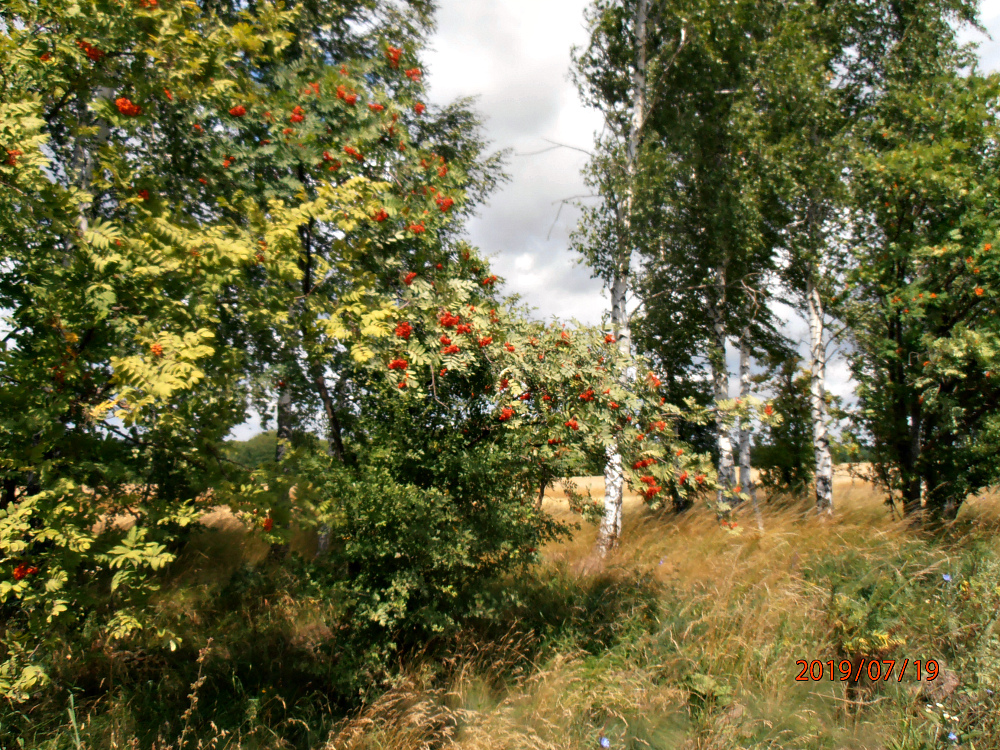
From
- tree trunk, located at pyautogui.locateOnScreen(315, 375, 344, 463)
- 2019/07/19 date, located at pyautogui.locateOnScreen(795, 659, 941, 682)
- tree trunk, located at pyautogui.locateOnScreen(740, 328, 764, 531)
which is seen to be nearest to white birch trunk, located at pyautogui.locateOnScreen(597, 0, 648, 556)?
tree trunk, located at pyautogui.locateOnScreen(740, 328, 764, 531)

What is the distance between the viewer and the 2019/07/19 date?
3859 millimetres

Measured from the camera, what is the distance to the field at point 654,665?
3375mm

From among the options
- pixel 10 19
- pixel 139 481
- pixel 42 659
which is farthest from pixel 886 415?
pixel 10 19

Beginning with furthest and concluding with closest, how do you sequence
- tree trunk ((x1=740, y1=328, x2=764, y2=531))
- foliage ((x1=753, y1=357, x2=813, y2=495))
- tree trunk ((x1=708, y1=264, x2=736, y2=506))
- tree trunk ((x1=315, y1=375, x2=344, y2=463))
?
foliage ((x1=753, y1=357, x2=813, y2=495)) → tree trunk ((x1=740, y1=328, x2=764, y2=531)) → tree trunk ((x1=708, y1=264, x2=736, y2=506)) → tree trunk ((x1=315, y1=375, x2=344, y2=463))

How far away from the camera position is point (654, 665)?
396 centimetres

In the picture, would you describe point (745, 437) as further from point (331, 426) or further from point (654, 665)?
point (331, 426)

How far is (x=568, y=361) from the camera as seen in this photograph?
3.46 metres

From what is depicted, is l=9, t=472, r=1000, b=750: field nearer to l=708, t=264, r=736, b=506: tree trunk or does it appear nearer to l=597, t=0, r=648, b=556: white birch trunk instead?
l=597, t=0, r=648, b=556: white birch trunk

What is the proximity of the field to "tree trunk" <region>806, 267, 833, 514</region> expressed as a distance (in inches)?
89.4

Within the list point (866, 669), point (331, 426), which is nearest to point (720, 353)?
point (866, 669)

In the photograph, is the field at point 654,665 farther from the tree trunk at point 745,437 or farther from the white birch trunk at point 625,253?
the tree trunk at point 745,437

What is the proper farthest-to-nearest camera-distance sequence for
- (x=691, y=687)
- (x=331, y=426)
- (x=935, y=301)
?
(x=935, y=301)
(x=331, y=426)
(x=691, y=687)

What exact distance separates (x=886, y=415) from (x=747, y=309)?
3710 mm

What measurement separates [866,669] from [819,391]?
538 centimetres
